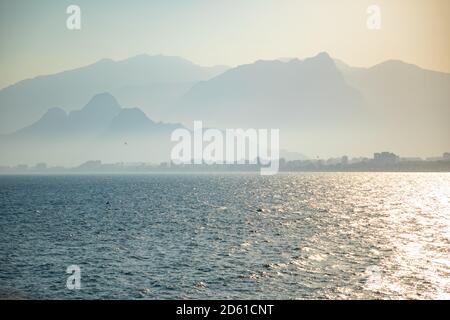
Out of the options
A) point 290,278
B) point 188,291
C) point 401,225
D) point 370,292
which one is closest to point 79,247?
point 188,291

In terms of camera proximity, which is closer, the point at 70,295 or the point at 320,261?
the point at 70,295

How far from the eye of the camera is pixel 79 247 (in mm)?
71438

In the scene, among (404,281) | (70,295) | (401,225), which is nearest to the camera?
(70,295)

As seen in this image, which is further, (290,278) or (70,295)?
(290,278)

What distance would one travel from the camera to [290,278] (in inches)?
2008

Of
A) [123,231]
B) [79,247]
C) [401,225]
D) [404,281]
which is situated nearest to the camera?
[404,281]

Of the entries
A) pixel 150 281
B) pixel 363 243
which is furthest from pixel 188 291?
pixel 363 243

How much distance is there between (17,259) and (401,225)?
254ft

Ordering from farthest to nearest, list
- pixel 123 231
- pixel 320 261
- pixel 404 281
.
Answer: pixel 123 231, pixel 320 261, pixel 404 281

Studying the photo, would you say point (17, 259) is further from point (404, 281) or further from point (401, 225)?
point (401, 225)
